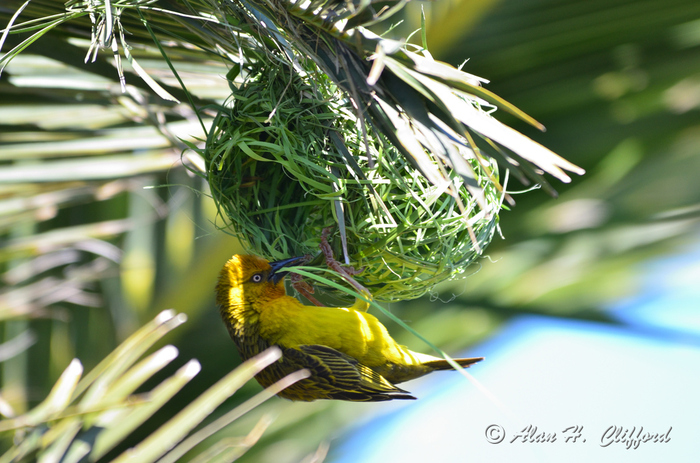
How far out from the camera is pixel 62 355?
1.79 m

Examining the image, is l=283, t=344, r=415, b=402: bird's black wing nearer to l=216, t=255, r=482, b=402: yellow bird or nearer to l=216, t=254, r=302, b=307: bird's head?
l=216, t=255, r=482, b=402: yellow bird

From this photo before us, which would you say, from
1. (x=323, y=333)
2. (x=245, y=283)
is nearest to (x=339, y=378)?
(x=323, y=333)

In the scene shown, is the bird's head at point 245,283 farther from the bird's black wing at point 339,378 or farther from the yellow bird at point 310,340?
the bird's black wing at point 339,378

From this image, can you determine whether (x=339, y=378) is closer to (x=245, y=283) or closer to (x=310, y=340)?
(x=310, y=340)

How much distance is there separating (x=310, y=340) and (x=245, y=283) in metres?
0.19

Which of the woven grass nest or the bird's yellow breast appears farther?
the bird's yellow breast

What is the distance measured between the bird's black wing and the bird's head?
0.45 ft

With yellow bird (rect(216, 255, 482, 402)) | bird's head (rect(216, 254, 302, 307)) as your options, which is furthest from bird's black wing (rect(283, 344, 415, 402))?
bird's head (rect(216, 254, 302, 307))

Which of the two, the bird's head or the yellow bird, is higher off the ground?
the bird's head

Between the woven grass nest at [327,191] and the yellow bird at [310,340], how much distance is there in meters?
0.19

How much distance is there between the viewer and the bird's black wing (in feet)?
3.84

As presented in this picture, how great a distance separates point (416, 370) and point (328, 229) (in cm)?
49

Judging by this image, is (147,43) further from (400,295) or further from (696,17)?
(696,17)

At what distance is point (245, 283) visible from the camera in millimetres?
1233
